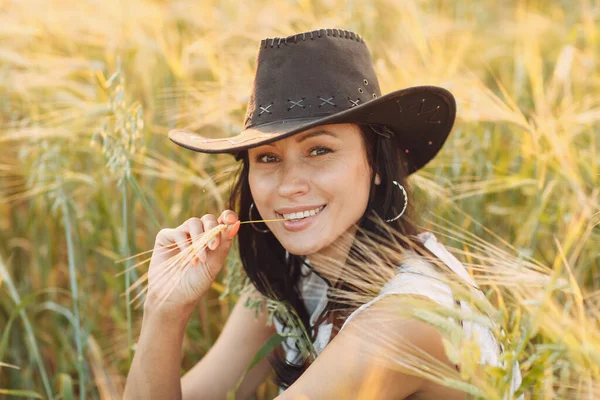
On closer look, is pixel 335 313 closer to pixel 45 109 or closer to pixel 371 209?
pixel 371 209

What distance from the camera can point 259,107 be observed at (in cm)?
167

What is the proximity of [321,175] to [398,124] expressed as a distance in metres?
0.25

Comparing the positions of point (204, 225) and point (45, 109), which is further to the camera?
point (45, 109)

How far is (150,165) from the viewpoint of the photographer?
2.51 m

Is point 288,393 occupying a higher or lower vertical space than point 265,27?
lower

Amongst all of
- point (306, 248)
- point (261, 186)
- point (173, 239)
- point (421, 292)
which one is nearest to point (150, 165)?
point (173, 239)

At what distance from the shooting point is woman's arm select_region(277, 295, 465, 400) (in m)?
1.38

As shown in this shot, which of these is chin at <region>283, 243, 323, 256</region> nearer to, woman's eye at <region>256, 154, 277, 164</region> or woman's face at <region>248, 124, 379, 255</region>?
woman's face at <region>248, 124, 379, 255</region>

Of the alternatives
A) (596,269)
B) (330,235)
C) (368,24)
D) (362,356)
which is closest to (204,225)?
(330,235)

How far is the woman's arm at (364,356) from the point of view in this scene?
138cm

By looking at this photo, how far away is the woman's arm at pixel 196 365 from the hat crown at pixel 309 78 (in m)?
0.56

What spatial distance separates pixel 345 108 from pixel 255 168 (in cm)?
28

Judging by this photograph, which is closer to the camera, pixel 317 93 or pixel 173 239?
pixel 317 93

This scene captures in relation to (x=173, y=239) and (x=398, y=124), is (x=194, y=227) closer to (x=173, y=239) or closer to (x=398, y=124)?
(x=173, y=239)
